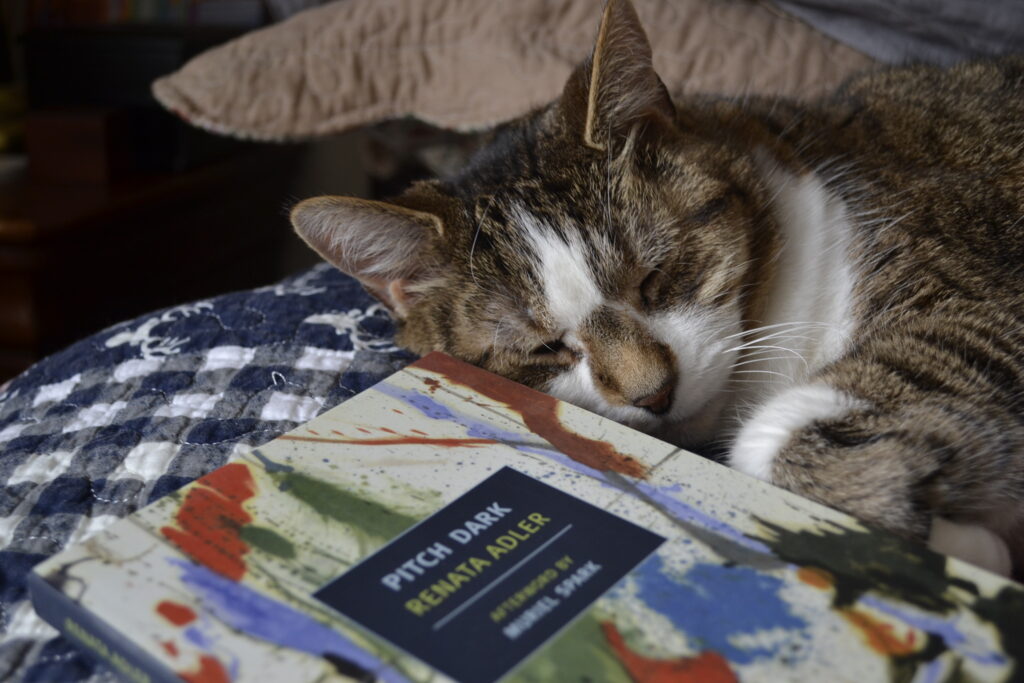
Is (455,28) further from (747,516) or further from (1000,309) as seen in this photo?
(747,516)

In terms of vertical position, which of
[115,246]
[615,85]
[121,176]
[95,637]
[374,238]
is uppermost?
[615,85]

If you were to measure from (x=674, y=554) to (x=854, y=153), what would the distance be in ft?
2.16

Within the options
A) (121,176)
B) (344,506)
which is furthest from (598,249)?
(121,176)

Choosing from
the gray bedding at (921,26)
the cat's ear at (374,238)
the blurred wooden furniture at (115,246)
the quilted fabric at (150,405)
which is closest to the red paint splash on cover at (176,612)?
the quilted fabric at (150,405)

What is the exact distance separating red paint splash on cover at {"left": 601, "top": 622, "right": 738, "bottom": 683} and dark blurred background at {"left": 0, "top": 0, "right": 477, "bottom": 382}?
47.8 inches

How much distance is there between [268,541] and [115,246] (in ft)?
4.37

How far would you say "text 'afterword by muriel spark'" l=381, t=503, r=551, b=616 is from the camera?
599mm

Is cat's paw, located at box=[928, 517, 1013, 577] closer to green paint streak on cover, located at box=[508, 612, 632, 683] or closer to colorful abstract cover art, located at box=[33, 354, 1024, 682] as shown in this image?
colorful abstract cover art, located at box=[33, 354, 1024, 682]

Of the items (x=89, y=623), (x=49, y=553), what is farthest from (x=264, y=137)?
(x=89, y=623)

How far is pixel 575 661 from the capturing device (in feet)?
1.79

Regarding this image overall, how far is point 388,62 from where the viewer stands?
165 cm

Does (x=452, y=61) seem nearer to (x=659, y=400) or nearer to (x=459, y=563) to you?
(x=659, y=400)

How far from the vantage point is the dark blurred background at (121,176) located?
5.46 ft

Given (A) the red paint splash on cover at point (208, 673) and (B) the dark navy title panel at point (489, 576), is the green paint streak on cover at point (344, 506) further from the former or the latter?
(A) the red paint splash on cover at point (208, 673)
